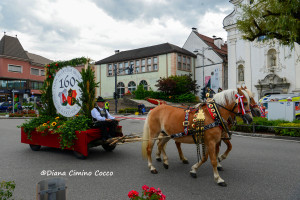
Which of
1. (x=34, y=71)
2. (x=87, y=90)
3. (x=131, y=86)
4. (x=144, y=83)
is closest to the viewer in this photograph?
(x=87, y=90)

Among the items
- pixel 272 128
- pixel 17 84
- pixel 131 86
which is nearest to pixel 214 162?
pixel 272 128

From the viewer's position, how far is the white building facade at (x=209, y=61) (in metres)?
35.1

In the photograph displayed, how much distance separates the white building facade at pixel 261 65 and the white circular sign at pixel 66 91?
21.3 metres

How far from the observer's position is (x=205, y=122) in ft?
15.5

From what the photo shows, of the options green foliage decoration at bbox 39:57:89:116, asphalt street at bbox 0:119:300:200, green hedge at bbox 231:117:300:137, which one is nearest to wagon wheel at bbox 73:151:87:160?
asphalt street at bbox 0:119:300:200

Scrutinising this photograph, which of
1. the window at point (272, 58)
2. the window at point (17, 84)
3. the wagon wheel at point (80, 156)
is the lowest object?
the wagon wheel at point (80, 156)

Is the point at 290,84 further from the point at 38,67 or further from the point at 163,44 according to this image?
the point at 38,67

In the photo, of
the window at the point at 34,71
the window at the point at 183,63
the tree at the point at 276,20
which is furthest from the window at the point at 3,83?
the tree at the point at 276,20

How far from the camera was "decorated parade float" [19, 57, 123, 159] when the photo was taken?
6453mm

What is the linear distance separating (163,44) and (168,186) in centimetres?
3780

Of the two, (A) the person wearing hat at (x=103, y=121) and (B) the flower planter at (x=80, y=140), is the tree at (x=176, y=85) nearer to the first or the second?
(B) the flower planter at (x=80, y=140)

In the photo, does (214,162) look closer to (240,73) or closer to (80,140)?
(80,140)

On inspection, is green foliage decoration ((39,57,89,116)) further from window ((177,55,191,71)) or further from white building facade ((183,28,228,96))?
window ((177,55,191,71))

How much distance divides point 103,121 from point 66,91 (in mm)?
2004
